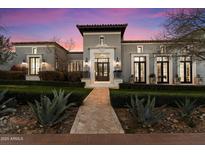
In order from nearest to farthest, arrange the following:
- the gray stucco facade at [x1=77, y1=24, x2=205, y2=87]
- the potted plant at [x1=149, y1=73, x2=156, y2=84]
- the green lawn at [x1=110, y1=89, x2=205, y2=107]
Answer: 1. the green lawn at [x1=110, y1=89, x2=205, y2=107]
2. the gray stucco facade at [x1=77, y1=24, x2=205, y2=87]
3. the potted plant at [x1=149, y1=73, x2=156, y2=84]

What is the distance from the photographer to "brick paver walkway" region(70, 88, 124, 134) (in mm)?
5758

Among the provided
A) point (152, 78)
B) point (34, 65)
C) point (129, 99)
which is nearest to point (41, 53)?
point (34, 65)

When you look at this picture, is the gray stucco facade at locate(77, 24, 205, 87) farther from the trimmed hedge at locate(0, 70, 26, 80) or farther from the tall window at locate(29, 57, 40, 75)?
the trimmed hedge at locate(0, 70, 26, 80)

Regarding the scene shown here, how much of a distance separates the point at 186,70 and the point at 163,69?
484mm

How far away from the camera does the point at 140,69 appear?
21.4ft

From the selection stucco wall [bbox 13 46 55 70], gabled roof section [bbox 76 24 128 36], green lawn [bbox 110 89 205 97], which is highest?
gabled roof section [bbox 76 24 128 36]

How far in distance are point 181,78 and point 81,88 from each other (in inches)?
85.1

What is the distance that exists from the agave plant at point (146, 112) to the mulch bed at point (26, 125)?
1.30 metres

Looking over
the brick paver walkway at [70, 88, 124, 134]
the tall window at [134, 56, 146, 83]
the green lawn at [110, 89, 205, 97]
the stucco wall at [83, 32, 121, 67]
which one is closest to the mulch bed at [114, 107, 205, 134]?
the brick paver walkway at [70, 88, 124, 134]

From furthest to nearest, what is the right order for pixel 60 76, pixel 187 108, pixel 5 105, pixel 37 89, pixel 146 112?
pixel 60 76, pixel 37 89, pixel 187 108, pixel 5 105, pixel 146 112

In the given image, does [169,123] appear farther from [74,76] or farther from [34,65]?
[34,65]

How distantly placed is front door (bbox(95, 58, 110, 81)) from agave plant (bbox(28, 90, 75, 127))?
829mm

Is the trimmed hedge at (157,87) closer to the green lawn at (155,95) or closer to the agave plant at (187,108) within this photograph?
the green lawn at (155,95)
